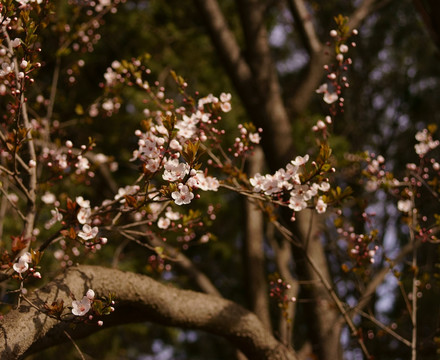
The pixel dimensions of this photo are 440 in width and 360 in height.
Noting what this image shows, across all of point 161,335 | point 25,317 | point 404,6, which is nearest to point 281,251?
point 25,317

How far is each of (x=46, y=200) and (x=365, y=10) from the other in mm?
2923

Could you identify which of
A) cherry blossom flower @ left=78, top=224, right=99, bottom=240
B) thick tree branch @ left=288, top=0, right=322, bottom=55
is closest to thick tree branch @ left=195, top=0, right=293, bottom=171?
thick tree branch @ left=288, top=0, right=322, bottom=55

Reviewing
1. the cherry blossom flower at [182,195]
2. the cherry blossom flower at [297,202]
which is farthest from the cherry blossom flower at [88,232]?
the cherry blossom flower at [297,202]

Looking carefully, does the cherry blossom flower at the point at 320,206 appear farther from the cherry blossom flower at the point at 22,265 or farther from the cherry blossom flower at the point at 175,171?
the cherry blossom flower at the point at 22,265

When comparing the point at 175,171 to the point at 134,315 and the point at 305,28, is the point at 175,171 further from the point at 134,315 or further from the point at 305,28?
the point at 305,28

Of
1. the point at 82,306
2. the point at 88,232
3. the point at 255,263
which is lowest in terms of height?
the point at 255,263

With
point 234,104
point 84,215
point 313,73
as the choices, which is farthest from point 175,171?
point 234,104

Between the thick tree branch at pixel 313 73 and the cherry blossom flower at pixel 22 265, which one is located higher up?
the thick tree branch at pixel 313 73

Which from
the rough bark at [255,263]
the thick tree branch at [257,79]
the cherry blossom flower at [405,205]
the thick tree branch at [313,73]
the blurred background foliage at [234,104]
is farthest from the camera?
the blurred background foliage at [234,104]

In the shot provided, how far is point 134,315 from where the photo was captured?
97.7 inches

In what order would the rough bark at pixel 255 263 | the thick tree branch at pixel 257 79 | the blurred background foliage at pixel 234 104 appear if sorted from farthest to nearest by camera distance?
the blurred background foliage at pixel 234 104 < the rough bark at pixel 255 263 < the thick tree branch at pixel 257 79

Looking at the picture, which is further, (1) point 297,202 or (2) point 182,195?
(1) point 297,202

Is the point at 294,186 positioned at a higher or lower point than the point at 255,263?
higher

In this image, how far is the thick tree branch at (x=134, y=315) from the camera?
1.85 meters
